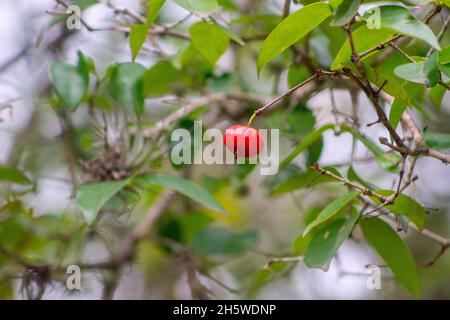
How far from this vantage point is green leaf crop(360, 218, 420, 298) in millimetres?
1164

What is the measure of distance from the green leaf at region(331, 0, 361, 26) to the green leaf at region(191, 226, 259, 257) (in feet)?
3.25

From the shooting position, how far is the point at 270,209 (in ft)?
9.08

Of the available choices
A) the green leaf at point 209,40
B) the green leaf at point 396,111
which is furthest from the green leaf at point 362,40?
the green leaf at point 209,40

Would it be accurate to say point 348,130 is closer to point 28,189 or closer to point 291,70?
point 291,70

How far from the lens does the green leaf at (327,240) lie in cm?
106

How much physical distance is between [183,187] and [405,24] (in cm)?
58

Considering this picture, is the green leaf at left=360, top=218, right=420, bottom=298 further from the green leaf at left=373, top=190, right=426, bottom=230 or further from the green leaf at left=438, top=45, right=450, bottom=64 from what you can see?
the green leaf at left=438, top=45, right=450, bottom=64

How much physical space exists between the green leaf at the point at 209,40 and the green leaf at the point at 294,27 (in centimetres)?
29

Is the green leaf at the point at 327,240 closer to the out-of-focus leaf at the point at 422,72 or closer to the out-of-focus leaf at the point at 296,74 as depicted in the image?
the out-of-focus leaf at the point at 422,72

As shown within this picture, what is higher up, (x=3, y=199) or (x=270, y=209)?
(x=270, y=209)
